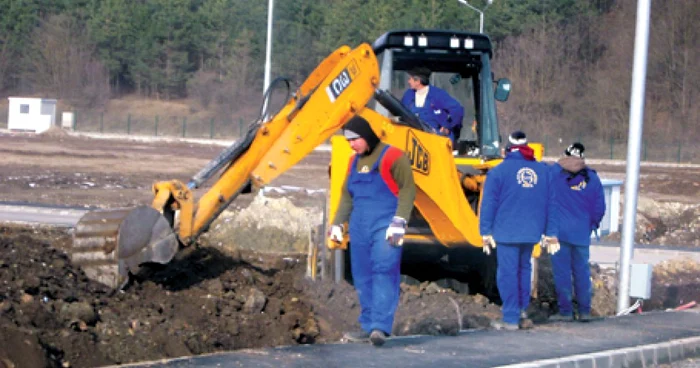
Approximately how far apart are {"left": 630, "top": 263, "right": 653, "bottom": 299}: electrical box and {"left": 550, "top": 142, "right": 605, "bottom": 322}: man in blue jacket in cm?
113

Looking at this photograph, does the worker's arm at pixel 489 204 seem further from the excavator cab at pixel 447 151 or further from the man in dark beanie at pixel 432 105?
the man in dark beanie at pixel 432 105

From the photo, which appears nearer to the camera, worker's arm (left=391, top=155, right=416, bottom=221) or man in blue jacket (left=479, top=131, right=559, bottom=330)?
worker's arm (left=391, top=155, right=416, bottom=221)

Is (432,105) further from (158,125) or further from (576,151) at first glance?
(158,125)

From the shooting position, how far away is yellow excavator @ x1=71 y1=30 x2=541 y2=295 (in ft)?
35.4

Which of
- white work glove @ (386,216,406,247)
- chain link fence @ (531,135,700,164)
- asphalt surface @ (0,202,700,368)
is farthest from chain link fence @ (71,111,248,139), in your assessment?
white work glove @ (386,216,406,247)

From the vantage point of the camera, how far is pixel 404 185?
29.9 feet

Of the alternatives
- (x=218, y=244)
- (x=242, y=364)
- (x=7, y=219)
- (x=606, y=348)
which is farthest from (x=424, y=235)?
(x=7, y=219)

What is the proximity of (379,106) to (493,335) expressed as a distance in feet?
11.2

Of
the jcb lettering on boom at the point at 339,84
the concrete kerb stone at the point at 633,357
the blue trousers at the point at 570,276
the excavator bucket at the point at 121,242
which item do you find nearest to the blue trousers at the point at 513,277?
the concrete kerb stone at the point at 633,357

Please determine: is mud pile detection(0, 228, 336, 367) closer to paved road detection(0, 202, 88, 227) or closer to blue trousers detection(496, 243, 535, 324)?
blue trousers detection(496, 243, 535, 324)

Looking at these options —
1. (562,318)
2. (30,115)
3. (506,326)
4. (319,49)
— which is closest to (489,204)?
(506,326)

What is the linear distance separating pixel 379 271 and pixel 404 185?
74 centimetres

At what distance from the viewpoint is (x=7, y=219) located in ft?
63.2

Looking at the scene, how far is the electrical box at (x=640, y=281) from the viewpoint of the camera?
13.6 meters
